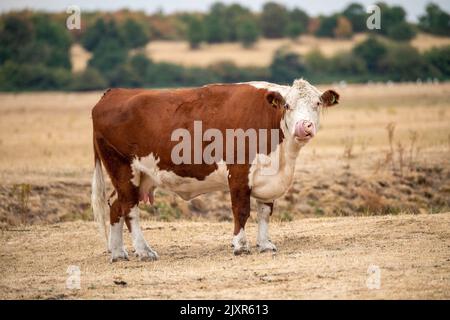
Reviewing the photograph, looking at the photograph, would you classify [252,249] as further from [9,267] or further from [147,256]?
[9,267]

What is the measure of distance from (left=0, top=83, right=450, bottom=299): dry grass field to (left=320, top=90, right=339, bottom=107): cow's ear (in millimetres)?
1736

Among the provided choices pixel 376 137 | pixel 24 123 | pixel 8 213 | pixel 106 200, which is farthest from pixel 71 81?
pixel 106 200

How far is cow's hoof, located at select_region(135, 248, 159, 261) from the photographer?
41.8ft

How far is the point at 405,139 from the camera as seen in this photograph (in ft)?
90.8

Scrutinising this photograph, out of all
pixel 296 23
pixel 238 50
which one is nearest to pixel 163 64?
pixel 238 50

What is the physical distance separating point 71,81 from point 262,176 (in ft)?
166

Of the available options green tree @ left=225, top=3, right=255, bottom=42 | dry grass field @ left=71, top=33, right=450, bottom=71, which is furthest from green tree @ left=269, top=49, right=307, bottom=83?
green tree @ left=225, top=3, right=255, bottom=42

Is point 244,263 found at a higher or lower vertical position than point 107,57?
higher

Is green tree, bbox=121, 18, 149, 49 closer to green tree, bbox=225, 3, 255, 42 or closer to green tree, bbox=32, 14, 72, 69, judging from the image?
green tree, bbox=32, 14, 72, 69

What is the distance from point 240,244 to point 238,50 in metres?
77.0

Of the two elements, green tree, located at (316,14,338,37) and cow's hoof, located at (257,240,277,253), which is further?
green tree, located at (316,14,338,37)

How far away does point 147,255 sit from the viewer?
1276cm

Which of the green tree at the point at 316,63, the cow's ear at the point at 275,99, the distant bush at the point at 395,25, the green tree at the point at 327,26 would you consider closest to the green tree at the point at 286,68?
the green tree at the point at 316,63

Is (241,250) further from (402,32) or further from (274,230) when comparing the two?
(402,32)
